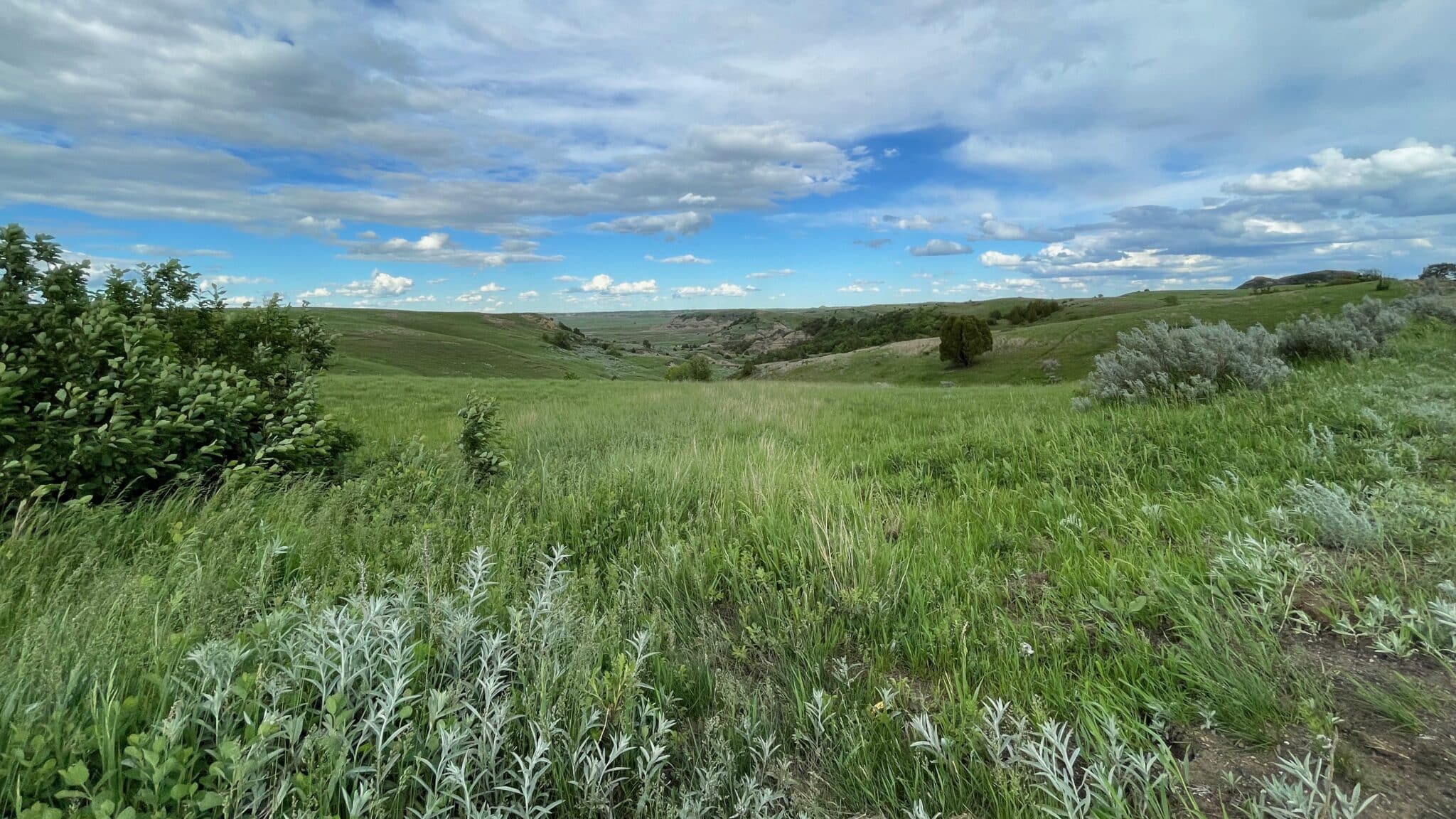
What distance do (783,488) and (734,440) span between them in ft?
11.2

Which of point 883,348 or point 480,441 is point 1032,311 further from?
Result: point 480,441

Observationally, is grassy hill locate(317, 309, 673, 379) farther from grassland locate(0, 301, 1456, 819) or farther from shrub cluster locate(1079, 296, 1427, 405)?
shrub cluster locate(1079, 296, 1427, 405)

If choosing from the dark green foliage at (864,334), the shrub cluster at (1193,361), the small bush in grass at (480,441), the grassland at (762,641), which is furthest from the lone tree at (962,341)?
the small bush in grass at (480,441)

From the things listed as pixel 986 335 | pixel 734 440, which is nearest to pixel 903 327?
pixel 986 335

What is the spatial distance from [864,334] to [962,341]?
81.9 m

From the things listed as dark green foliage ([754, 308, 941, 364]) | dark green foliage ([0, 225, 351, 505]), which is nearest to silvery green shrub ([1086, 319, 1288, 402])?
dark green foliage ([0, 225, 351, 505])

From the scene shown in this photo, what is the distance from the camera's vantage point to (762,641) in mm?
2998

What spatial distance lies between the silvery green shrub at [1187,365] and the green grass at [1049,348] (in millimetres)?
44189

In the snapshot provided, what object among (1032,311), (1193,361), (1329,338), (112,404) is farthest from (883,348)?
(112,404)

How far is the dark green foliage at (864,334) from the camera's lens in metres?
126

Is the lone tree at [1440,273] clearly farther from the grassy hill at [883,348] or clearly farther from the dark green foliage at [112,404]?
the dark green foliage at [112,404]

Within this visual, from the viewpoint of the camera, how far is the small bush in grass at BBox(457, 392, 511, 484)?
19.3 feet

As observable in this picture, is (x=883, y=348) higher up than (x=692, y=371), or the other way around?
(x=883, y=348)

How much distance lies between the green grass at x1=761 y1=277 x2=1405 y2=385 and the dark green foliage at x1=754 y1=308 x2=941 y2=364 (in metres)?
37.3
